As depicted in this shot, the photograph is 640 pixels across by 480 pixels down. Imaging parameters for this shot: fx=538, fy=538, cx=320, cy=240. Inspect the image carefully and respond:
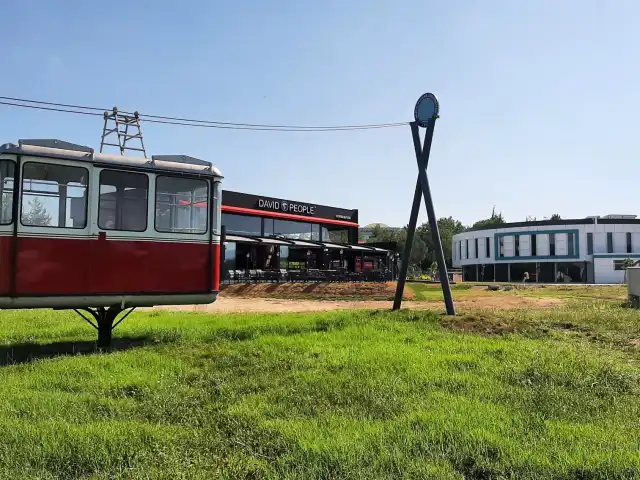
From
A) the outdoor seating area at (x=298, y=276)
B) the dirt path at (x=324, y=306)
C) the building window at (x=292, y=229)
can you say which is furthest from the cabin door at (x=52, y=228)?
the building window at (x=292, y=229)

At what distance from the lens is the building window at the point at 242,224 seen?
35.3 m

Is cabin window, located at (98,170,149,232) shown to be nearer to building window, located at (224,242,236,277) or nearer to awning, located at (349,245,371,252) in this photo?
building window, located at (224,242,236,277)

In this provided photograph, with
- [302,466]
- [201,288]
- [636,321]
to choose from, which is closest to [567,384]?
[302,466]

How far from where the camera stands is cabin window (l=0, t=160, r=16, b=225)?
29.4 feet

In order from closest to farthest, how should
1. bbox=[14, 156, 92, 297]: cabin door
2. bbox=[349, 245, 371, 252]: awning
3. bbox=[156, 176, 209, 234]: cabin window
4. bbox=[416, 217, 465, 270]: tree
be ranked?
bbox=[14, 156, 92, 297]: cabin door
bbox=[156, 176, 209, 234]: cabin window
bbox=[349, 245, 371, 252]: awning
bbox=[416, 217, 465, 270]: tree

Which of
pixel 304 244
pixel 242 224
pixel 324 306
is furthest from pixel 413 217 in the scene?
pixel 242 224

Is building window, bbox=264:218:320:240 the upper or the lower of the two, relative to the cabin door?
upper

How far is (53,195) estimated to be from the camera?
943cm

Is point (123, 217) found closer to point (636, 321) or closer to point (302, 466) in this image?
point (302, 466)

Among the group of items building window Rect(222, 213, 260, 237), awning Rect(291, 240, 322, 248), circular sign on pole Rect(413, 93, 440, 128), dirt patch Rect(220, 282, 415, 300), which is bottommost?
dirt patch Rect(220, 282, 415, 300)

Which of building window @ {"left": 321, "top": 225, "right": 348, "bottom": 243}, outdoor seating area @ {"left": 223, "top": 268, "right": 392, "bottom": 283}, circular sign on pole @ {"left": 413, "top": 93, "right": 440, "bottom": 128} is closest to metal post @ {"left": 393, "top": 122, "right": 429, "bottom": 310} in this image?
circular sign on pole @ {"left": 413, "top": 93, "right": 440, "bottom": 128}

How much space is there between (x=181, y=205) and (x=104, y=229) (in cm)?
154

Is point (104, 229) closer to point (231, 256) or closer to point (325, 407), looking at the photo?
point (325, 407)

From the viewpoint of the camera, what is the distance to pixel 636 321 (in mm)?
13102
